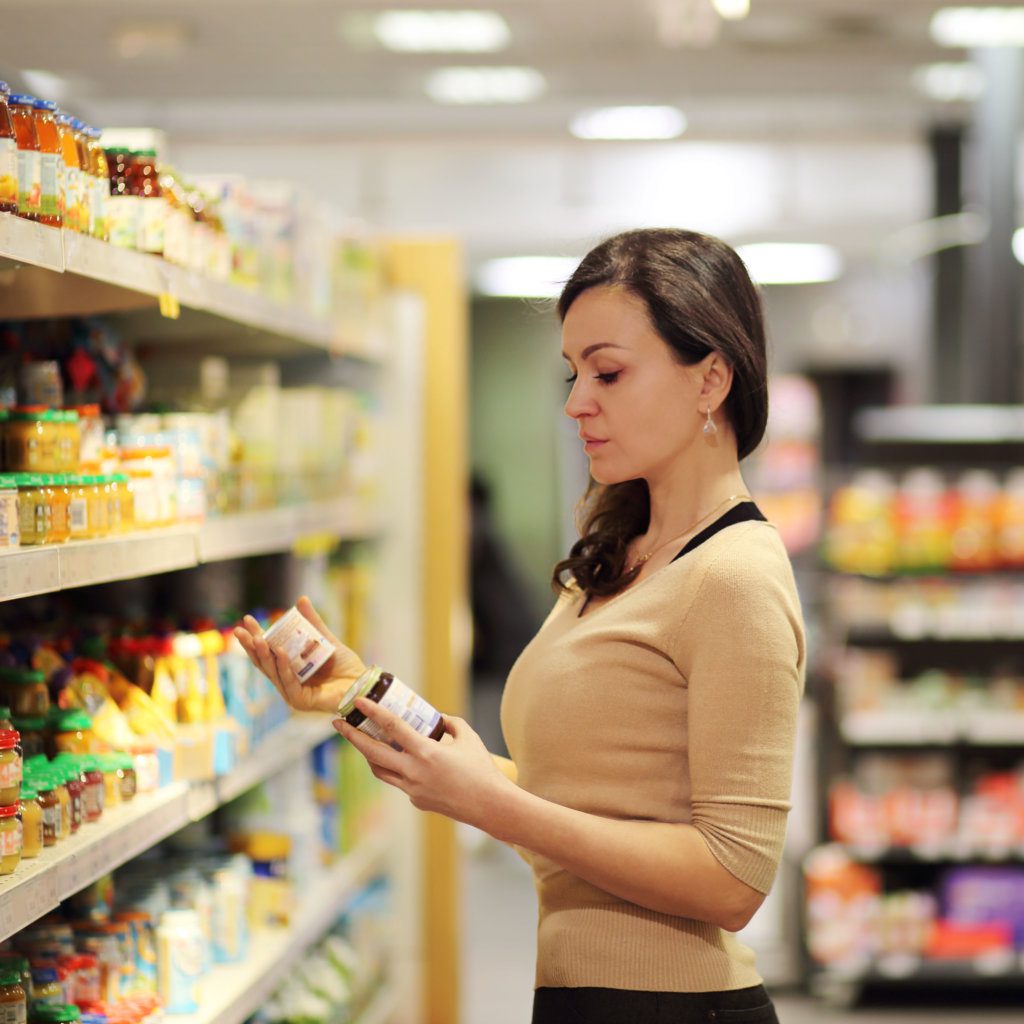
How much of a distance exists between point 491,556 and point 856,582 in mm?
4739

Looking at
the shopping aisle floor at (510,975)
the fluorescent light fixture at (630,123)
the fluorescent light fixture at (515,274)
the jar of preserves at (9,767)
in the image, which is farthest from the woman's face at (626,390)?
the fluorescent light fixture at (515,274)

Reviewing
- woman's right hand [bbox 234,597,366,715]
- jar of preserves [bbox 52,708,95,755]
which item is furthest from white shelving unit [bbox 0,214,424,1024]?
woman's right hand [bbox 234,597,366,715]

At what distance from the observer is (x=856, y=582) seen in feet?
17.9

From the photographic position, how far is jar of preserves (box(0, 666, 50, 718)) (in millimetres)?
2049

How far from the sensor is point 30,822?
1.79m

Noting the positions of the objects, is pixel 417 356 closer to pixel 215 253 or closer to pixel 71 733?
pixel 215 253

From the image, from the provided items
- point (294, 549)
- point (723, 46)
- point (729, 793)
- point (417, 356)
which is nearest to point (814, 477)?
point (723, 46)

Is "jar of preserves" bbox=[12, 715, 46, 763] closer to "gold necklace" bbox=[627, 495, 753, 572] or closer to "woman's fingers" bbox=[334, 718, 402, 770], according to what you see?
"woman's fingers" bbox=[334, 718, 402, 770]

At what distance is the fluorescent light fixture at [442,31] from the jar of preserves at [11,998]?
527cm

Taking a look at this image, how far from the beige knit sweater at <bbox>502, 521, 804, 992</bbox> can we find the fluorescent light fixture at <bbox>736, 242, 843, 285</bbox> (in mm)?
8608

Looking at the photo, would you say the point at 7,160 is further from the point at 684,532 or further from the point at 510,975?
the point at 510,975

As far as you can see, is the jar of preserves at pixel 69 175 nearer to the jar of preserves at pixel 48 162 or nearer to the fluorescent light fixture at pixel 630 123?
the jar of preserves at pixel 48 162

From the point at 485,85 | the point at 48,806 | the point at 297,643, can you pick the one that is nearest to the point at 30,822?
the point at 48,806

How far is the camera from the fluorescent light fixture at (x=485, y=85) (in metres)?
7.48
